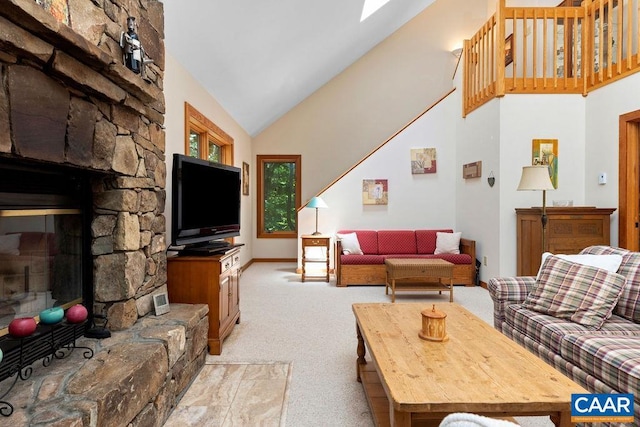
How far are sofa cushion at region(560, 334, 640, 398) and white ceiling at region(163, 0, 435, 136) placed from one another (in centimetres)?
337

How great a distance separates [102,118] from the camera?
1897mm

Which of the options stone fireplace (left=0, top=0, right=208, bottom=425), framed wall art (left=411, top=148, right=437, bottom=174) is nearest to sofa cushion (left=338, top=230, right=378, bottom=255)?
framed wall art (left=411, top=148, right=437, bottom=174)

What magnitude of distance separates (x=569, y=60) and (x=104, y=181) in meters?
5.86

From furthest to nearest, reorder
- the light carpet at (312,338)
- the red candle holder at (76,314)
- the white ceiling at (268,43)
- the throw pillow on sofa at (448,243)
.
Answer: the throw pillow on sofa at (448,243)
the white ceiling at (268,43)
the light carpet at (312,338)
the red candle holder at (76,314)

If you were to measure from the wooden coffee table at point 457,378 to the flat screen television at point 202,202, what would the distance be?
1.55 metres

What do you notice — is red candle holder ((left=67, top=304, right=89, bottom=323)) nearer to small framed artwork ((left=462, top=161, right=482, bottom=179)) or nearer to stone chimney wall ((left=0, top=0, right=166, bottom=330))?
stone chimney wall ((left=0, top=0, right=166, bottom=330))

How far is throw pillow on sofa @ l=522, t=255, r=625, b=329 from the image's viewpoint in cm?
219

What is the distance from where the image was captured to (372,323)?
2182mm

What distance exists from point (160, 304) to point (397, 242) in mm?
4007

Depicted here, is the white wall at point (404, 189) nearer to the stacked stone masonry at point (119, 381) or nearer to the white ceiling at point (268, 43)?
the white ceiling at point (268, 43)

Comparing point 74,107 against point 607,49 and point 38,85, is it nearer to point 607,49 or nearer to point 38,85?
point 38,85

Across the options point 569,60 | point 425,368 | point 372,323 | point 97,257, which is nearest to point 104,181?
point 97,257

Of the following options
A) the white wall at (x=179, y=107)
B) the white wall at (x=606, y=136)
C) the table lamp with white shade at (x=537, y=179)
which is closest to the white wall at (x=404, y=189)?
the white wall at (x=606, y=136)

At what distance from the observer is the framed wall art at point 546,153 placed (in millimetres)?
4711
